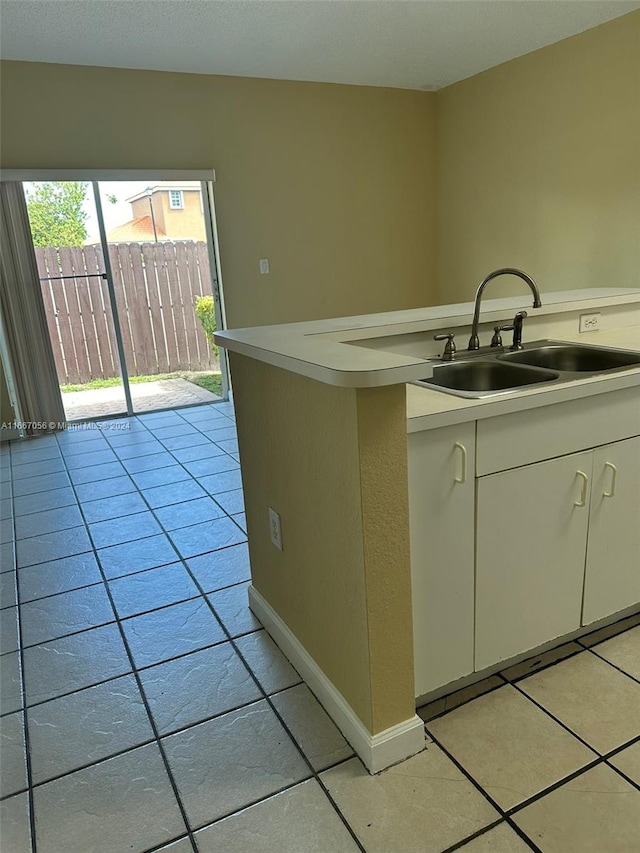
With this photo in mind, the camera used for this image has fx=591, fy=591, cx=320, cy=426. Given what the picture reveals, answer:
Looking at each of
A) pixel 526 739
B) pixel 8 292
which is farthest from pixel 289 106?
pixel 526 739

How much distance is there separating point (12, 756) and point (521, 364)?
1943mm

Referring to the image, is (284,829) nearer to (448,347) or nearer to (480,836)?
(480,836)

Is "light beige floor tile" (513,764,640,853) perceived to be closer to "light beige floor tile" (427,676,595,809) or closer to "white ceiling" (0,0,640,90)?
"light beige floor tile" (427,676,595,809)

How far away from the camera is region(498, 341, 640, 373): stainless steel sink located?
2.08 metres

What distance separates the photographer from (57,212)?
457cm

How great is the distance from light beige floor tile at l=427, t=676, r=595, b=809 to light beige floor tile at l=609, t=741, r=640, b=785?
0.06 meters

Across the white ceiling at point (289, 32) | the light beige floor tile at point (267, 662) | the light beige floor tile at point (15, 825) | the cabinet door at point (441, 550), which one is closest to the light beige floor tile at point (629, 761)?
the cabinet door at point (441, 550)

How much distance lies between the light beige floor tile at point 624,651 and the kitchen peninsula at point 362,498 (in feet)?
0.73

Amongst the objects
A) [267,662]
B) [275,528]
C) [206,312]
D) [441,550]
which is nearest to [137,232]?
[206,312]

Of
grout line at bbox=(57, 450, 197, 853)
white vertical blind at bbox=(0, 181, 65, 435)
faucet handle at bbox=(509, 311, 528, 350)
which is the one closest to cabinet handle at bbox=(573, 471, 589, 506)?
faucet handle at bbox=(509, 311, 528, 350)

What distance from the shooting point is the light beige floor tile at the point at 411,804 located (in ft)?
4.25

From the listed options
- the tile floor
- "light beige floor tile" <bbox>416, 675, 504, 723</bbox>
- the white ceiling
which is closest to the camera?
the tile floor

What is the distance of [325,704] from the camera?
1685mm

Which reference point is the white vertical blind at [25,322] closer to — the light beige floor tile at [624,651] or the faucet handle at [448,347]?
the faucet handle at [448,347]
